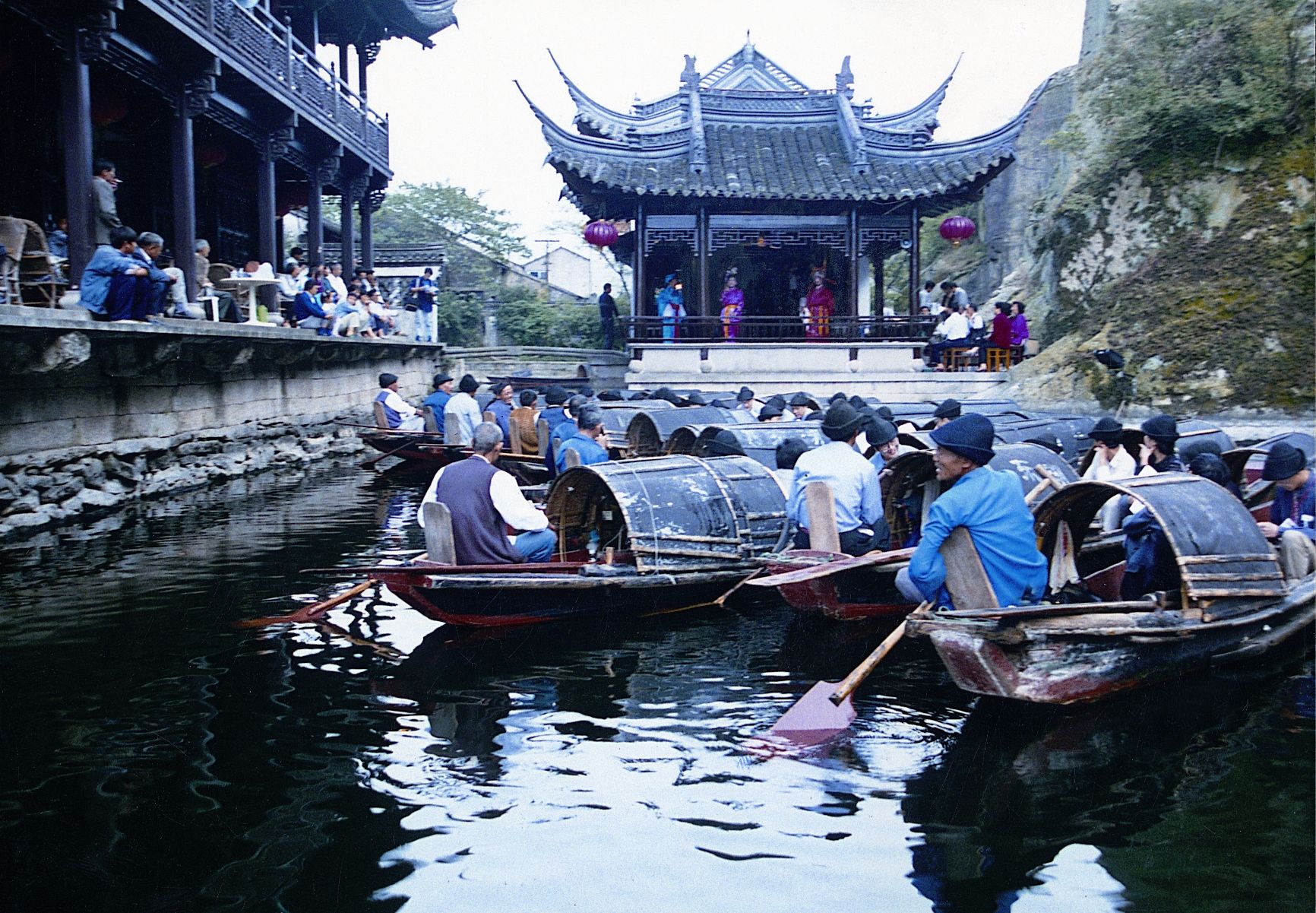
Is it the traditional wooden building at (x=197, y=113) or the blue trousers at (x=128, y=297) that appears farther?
the traditional wooden building at (x=197, y=113)

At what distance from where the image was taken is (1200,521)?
584 cm

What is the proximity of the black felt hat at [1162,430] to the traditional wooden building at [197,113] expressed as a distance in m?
10.2

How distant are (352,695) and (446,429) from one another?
9531 mm

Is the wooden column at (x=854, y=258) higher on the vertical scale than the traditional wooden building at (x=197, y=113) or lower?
lower

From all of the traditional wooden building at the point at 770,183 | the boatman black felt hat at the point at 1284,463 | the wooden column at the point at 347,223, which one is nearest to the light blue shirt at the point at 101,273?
the boatman black felt hat at the point at 1284,463

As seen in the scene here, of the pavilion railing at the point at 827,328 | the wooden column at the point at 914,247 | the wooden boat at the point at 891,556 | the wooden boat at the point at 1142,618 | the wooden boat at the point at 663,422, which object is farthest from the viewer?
the wooden column at the point at 914,247

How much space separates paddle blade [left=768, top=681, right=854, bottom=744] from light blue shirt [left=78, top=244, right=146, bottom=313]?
7765 mm

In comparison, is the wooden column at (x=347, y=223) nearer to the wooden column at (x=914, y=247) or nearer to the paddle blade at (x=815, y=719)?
the wooden column at (x=914, y=247)

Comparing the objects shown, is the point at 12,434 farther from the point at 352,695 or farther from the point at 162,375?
the point at 352,695

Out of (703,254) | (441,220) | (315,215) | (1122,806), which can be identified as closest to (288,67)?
(315,215)

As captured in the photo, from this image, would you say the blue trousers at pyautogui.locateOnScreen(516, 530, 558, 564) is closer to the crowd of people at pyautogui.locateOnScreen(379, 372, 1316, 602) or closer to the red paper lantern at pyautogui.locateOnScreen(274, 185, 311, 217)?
the crowd of people at pyautogui.locateOnScreen(379, 372, 1316, 602)

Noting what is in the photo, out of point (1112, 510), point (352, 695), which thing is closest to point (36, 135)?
point (352, 695)

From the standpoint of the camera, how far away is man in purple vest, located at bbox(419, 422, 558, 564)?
23.3 feet

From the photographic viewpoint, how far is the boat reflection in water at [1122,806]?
3.89 meters
